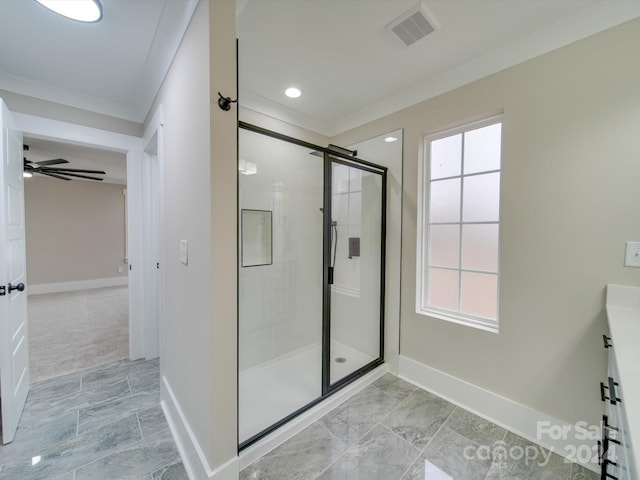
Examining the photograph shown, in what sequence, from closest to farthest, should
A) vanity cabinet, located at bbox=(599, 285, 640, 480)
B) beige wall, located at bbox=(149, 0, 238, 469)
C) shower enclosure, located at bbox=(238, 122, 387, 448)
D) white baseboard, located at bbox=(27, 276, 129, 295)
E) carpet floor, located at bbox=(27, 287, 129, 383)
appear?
vanity cabinet, located at bbox=(599, 285, 640, 480) < beige wall, located at bbox=(149, 0, 238, 469) < shower enclosure, located at bbox=(238, 122, 387, 448) < carpet floor, located at bbox=(27, 287, 129, 383) < white baseboard, located at bbox=(27, 276, 129, 295)

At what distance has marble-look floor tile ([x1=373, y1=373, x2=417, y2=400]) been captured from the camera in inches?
87.6

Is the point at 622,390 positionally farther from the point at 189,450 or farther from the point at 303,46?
the point at 303,46

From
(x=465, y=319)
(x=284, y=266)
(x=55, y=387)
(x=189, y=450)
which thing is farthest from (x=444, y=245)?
(x=55, y=387)

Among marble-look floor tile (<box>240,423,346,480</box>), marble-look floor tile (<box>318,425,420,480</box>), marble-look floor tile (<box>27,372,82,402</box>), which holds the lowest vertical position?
marble-look floor tile (<box>27,372,82,402</box>)

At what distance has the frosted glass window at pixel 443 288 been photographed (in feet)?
7.37

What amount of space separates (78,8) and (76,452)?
8.52 feet

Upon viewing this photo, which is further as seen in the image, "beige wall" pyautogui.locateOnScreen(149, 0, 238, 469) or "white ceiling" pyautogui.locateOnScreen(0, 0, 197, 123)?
"white ceiling" pyautogui.locateOnScreen(0, 0, 197, 123)

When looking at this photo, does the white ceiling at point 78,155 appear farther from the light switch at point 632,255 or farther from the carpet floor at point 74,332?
the light switch at point 632,255

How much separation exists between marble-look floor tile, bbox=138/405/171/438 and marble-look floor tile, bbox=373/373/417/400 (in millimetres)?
1684

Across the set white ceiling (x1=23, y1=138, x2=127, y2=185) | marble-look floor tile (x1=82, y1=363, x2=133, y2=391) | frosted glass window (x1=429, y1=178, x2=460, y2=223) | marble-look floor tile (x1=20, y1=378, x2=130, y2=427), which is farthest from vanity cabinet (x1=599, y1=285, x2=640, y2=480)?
white ceiling (x1=23, y1=138, x2=127, y2=185)

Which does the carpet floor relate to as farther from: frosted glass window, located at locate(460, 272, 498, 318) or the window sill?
frosted glass window, located at locate(460, 272, 498, 318)

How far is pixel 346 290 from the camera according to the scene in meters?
2.65

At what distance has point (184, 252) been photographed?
5.21 feet

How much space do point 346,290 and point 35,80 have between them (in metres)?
3.30
